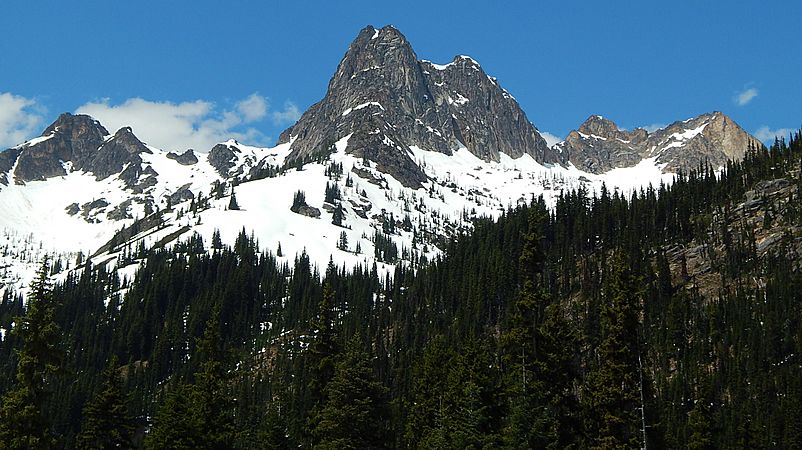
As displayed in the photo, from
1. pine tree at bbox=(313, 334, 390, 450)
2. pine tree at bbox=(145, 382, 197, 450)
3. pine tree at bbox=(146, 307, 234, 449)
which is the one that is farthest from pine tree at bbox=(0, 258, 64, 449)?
pine tree at bbox=(313, 334, 390, 450)

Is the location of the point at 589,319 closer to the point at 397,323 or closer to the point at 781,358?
the point at 781,358

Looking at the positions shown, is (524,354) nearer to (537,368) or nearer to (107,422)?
(537,368)

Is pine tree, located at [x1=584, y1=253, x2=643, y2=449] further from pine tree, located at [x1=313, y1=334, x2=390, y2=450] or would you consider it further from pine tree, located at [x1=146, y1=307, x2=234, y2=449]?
pine tree, located at [x1=146, y1=307, x2=234, y2=449]

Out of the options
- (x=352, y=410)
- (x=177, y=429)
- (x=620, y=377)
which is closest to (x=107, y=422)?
(x=177, y=429)

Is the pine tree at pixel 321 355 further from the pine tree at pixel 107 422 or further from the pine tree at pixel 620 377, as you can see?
the pine tree at pixel 620 377

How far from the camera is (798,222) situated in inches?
5743

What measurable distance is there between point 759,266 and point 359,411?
121509 millimetres

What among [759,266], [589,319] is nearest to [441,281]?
[589,319]

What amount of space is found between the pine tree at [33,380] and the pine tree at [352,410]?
16.3 m

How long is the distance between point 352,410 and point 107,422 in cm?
1548

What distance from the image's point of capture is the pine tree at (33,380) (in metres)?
34.5

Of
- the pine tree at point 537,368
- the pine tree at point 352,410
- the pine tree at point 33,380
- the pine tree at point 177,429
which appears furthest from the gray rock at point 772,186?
the pine tree at point 33,380

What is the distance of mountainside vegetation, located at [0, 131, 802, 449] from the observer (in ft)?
130

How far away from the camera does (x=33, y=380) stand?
35188 millimetres
